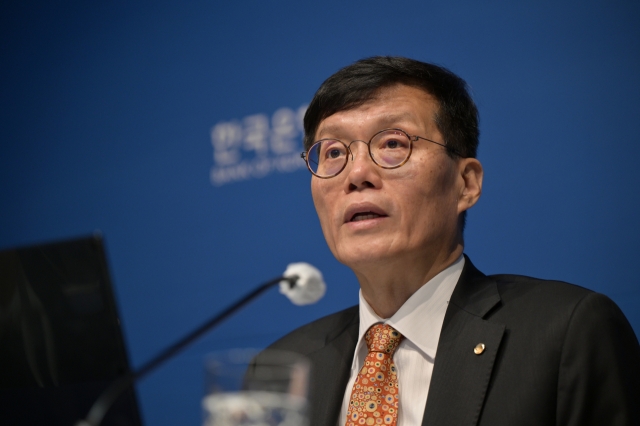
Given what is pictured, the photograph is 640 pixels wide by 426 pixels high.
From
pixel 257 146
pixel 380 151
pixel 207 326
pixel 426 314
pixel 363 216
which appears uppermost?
pixel 257 146

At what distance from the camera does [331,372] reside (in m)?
1.54

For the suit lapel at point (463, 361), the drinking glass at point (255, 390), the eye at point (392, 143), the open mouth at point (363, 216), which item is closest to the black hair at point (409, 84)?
the eye at point (392, 143)

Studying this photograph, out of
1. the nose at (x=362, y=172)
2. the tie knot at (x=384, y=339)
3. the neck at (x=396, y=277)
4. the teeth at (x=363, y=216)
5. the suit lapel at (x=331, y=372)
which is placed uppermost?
the nose at (x=362, y=172)

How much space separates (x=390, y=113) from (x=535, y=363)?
64 centimetres

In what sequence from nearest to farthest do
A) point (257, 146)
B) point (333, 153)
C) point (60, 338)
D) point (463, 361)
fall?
point (60, 338) → point (463, 361) → point (333, 153) → point (257, 146)

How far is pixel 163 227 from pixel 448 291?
151 centimetres

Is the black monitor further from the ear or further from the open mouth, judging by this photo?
the ear

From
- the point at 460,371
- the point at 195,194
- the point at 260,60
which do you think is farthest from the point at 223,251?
the point at 460,371

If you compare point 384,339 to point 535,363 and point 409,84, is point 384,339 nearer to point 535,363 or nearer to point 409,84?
point 535,363

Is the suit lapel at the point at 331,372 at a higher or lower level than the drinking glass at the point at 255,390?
lower

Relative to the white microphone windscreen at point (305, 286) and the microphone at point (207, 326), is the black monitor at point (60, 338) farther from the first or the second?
the white microphone windscreen at point (305, 286)

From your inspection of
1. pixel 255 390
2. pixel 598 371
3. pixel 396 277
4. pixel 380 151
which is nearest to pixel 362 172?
pixel 380 151

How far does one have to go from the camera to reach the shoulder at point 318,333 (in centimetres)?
168

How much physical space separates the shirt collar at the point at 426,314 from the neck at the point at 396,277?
0.06 feet
